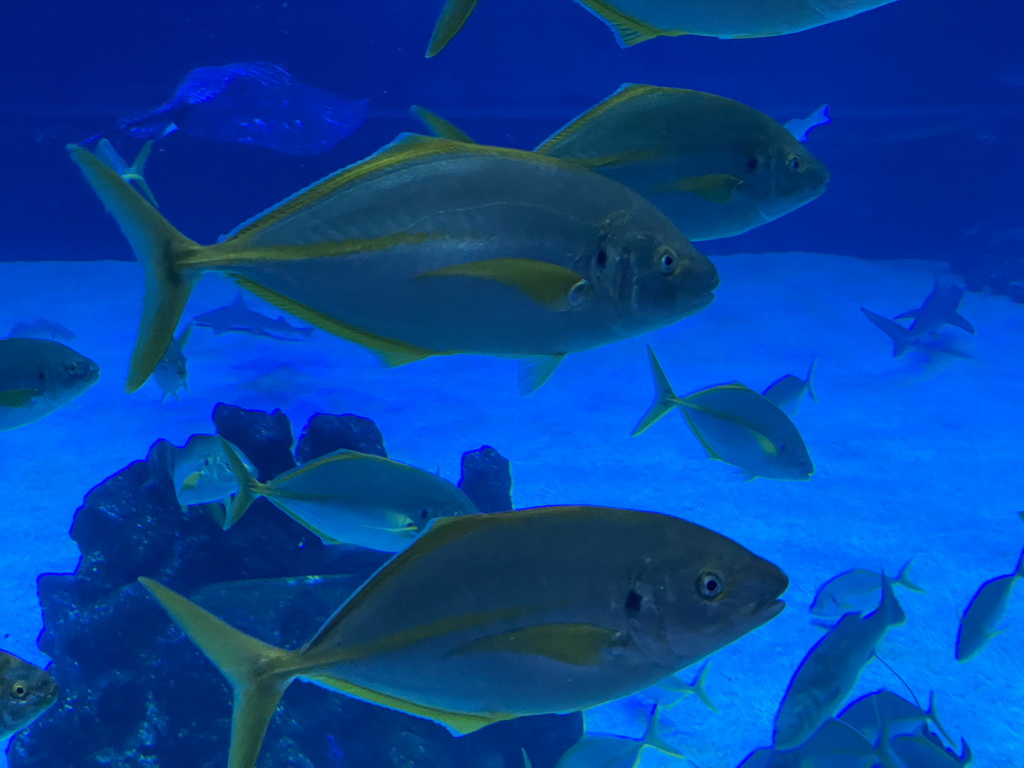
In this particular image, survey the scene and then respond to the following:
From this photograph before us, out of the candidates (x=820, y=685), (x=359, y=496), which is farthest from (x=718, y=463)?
(x=359, y=496)

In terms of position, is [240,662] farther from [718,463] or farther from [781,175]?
[718,463]

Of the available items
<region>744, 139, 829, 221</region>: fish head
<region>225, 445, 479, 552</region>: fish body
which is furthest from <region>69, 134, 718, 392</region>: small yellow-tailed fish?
<region>225, 445, 479, 552</region>: fish body

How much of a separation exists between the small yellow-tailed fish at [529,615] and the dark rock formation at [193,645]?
8.73 ft

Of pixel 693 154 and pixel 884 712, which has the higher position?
pixel 693 154

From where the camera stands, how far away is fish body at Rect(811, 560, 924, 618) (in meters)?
4.41

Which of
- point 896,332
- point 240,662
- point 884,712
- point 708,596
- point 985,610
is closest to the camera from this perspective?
point 240,662

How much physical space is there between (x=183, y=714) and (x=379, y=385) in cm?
590

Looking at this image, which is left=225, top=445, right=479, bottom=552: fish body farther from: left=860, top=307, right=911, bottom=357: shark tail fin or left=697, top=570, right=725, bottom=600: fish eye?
left=860, top=307, right=911, bottom=357: shark tail fin

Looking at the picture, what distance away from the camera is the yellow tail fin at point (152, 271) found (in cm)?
113

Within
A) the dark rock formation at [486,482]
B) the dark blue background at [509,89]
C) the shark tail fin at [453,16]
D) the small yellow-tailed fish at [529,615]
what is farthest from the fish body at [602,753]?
the dark blue background at [509,89]

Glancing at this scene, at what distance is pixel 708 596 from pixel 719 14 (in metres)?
1.11

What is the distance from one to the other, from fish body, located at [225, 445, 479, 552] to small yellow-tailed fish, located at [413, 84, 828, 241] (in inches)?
48.3

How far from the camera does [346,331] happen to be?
49.5 inches

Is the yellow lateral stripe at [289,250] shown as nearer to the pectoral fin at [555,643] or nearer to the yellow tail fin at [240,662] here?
the yellow tail fin at [240,662]
